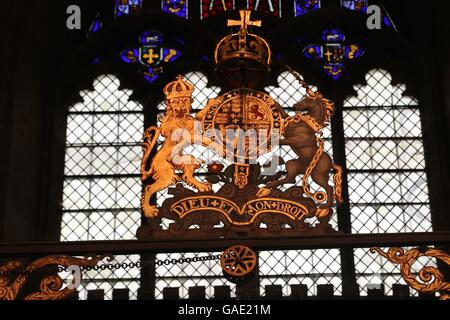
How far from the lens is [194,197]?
9.62m

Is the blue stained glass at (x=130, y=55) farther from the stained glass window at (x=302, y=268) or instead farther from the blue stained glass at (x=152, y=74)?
the stained glass window at (x=302, y=268)

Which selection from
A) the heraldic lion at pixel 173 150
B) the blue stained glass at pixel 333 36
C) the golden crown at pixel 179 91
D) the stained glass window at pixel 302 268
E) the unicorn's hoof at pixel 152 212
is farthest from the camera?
the blue stained glass at pixel 333 36

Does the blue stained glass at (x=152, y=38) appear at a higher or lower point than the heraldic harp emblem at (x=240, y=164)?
higher

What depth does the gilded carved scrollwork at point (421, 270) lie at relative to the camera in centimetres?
932

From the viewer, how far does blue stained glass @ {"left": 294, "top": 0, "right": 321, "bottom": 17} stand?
15344mm

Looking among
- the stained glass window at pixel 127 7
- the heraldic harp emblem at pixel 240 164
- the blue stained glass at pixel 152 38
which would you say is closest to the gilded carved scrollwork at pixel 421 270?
the heraldic harp emblem at pixel 240 164

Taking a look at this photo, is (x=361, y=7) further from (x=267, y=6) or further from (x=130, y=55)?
(x=130, y=55)

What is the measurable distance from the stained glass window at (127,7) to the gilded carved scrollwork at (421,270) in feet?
22.6

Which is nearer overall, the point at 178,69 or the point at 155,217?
the point at 155,217

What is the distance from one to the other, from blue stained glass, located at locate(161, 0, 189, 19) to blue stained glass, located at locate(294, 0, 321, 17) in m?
1.42

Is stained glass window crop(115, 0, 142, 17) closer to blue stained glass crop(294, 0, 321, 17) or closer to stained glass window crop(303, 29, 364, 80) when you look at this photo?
blue stained glass crop(294, 0, 321, 17)

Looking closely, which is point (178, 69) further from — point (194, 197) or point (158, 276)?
point (194, 197)
